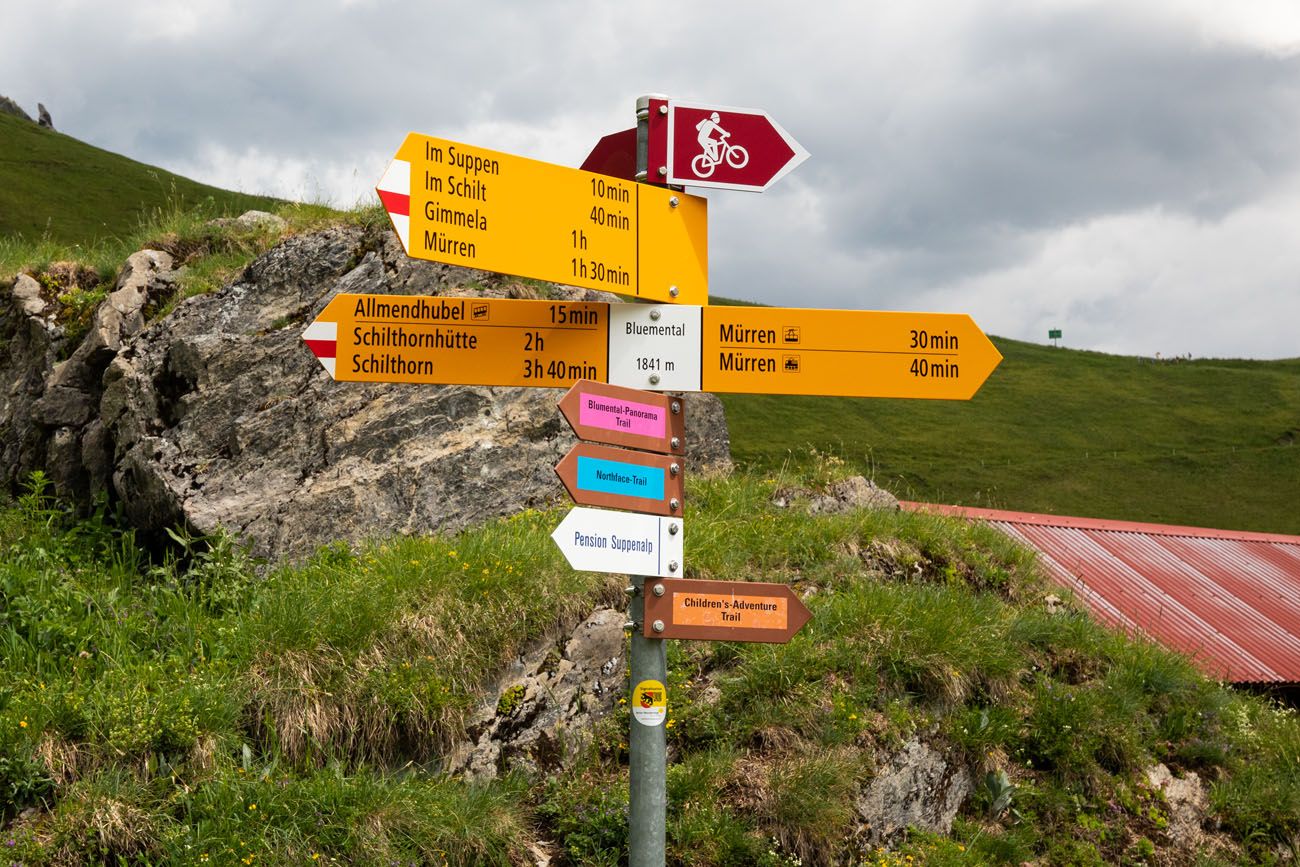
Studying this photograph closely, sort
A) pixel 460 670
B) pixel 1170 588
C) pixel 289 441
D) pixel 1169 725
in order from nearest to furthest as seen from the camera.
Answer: pixel 460 670 < pixel 1169 725 < pixel 289 441 < pixel 1170 588

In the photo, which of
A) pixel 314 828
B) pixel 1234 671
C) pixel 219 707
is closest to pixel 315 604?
pixel 219 707

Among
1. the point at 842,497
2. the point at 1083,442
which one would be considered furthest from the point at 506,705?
the point at 1083,442

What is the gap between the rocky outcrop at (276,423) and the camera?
892cm

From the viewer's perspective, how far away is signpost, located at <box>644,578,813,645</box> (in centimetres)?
411

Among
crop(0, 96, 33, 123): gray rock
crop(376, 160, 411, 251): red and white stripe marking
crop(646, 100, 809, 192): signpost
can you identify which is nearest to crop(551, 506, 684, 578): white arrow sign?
crop(376, 160, 411, 251): red and white stripe marking

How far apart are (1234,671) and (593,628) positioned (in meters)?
8.12

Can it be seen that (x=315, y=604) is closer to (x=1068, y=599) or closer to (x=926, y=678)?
(x=926, y=678)

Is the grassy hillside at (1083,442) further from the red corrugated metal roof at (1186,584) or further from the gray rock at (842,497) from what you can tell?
the gray rock at (842,497)

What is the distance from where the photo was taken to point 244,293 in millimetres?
10016

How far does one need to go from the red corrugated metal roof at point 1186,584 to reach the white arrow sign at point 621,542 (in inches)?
267

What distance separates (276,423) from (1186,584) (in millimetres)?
11331

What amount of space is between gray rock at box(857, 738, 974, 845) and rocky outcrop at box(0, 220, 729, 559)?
13.3 ft

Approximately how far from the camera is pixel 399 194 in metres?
3.87

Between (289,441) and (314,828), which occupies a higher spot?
(289,441)
